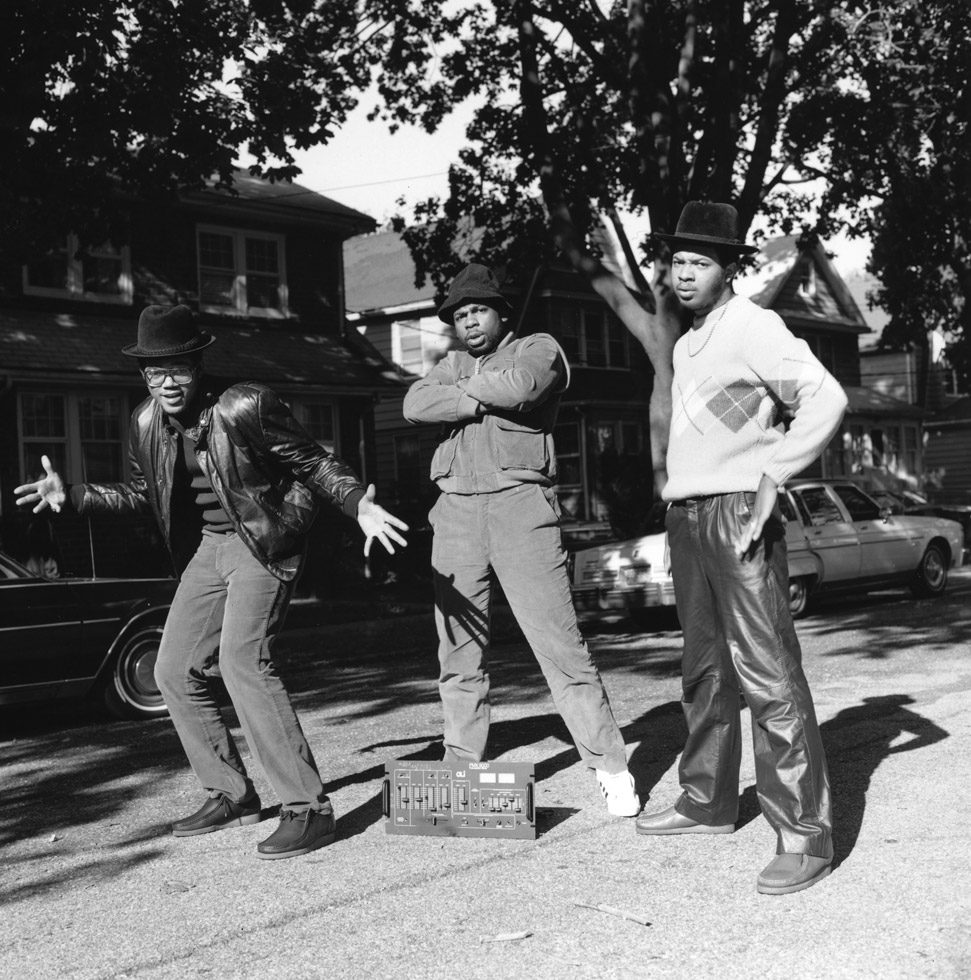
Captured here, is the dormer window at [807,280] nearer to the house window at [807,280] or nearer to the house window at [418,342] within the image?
the house window at [807,280]

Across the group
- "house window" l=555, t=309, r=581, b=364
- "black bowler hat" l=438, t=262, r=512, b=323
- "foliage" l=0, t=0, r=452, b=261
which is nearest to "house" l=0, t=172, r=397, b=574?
"foliage" l=0, t=0, r=452, b=261

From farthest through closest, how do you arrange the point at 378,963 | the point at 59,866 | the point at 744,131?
the point at 744,131 < the point at 59,866 < the point at 378,963

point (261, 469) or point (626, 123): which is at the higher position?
point (626, 123)

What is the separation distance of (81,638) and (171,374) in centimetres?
432

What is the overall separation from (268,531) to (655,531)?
11.6m

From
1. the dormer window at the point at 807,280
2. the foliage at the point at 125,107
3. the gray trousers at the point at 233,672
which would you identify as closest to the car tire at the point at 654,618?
the foliage at the point at 125,107

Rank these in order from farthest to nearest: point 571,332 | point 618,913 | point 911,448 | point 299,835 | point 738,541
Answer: point 911,448 → point 571,332 → point 299,835 → point 738,541 → point 618,913

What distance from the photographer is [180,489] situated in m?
5.31

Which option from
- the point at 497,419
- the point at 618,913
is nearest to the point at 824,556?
the point at 497,419

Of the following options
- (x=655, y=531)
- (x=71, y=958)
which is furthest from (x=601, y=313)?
(x=71, y=958)

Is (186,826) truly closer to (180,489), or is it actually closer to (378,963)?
(180,489)

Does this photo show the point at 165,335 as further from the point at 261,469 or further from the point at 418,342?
the point at 418,342

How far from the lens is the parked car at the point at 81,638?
28.1ft

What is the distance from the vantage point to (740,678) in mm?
4473
